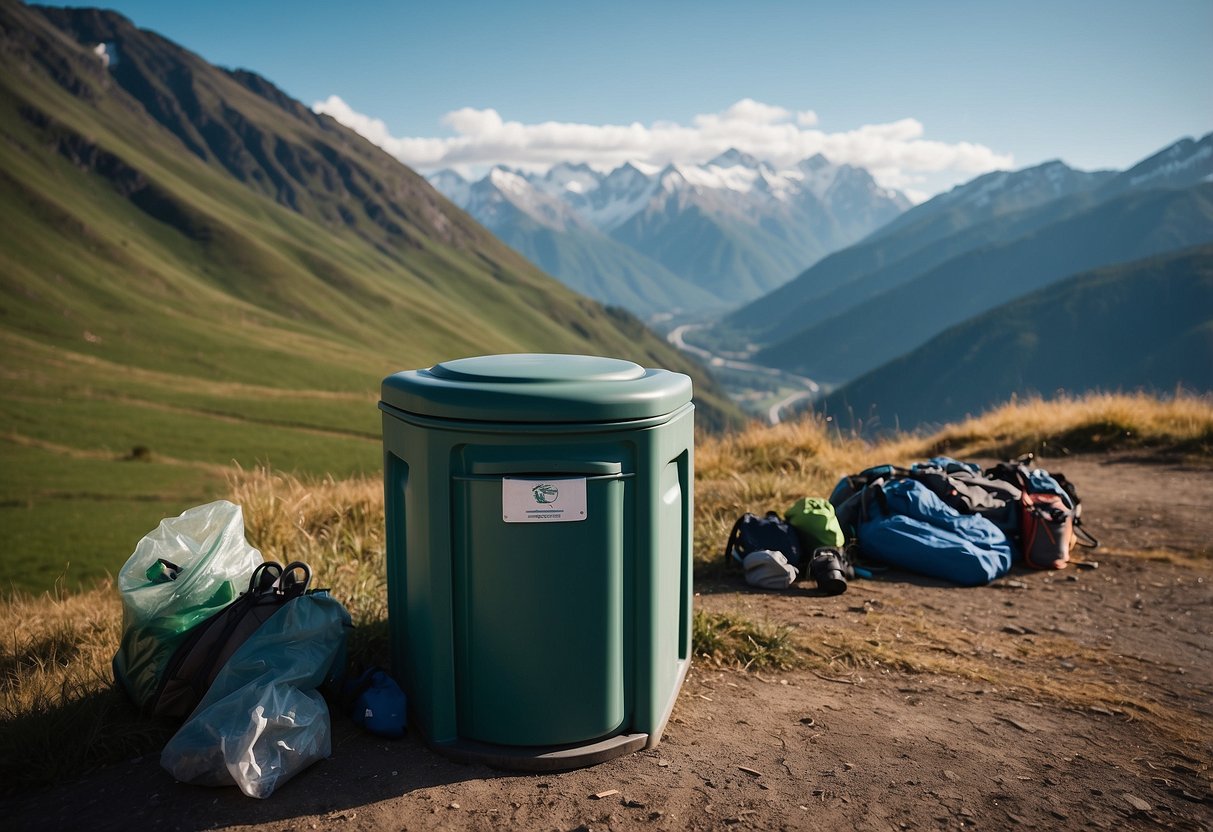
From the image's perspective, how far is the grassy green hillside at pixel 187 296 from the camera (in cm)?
4125

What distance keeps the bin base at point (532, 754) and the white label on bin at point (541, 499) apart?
0.98 m

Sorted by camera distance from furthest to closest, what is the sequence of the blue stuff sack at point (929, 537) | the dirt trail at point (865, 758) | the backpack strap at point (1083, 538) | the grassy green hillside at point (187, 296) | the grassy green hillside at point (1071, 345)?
the grassy green hillside at point (1071, 345) → the grassy green hillside at point (187, 296) → the backpack strap at point (1083, 538) → the blue stuff sack at point (929, 537) → the dirt trail at point (865, 758)

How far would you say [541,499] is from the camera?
10.7ft

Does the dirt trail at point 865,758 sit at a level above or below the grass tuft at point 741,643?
below

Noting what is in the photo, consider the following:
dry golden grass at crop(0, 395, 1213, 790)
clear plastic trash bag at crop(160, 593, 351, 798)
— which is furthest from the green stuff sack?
clear plastic trash bag at crop(160, 593, 351, 798)

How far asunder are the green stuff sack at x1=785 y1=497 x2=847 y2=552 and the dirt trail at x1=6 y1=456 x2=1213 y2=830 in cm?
76

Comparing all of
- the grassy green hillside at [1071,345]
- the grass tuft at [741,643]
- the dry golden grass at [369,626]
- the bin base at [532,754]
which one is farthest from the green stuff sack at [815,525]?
the grassy green hillside at [1071,345]

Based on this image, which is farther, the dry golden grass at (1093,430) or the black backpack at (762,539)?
the dry golden grass at (1093,430)

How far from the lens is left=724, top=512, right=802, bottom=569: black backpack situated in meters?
6.41

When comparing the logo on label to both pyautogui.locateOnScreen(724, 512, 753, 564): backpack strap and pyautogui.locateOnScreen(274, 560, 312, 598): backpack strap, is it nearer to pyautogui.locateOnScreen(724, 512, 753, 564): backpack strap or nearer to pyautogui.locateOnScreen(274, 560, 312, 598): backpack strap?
pyautogui.locateOnScreen(274, 560, 312, 598): backpack strap

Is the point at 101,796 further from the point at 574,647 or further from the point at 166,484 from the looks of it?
the point at 166,484

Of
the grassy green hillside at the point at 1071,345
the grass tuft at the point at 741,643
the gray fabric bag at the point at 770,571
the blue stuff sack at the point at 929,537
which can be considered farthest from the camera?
the grassy green hillside at the point at 1071,345

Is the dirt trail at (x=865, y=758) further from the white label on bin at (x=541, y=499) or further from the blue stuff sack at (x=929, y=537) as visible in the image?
the white label on bin at (x=541, y=499)

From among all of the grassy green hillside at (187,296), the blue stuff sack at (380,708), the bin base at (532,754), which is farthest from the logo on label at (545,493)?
the grassy green hillside at (187,296)
